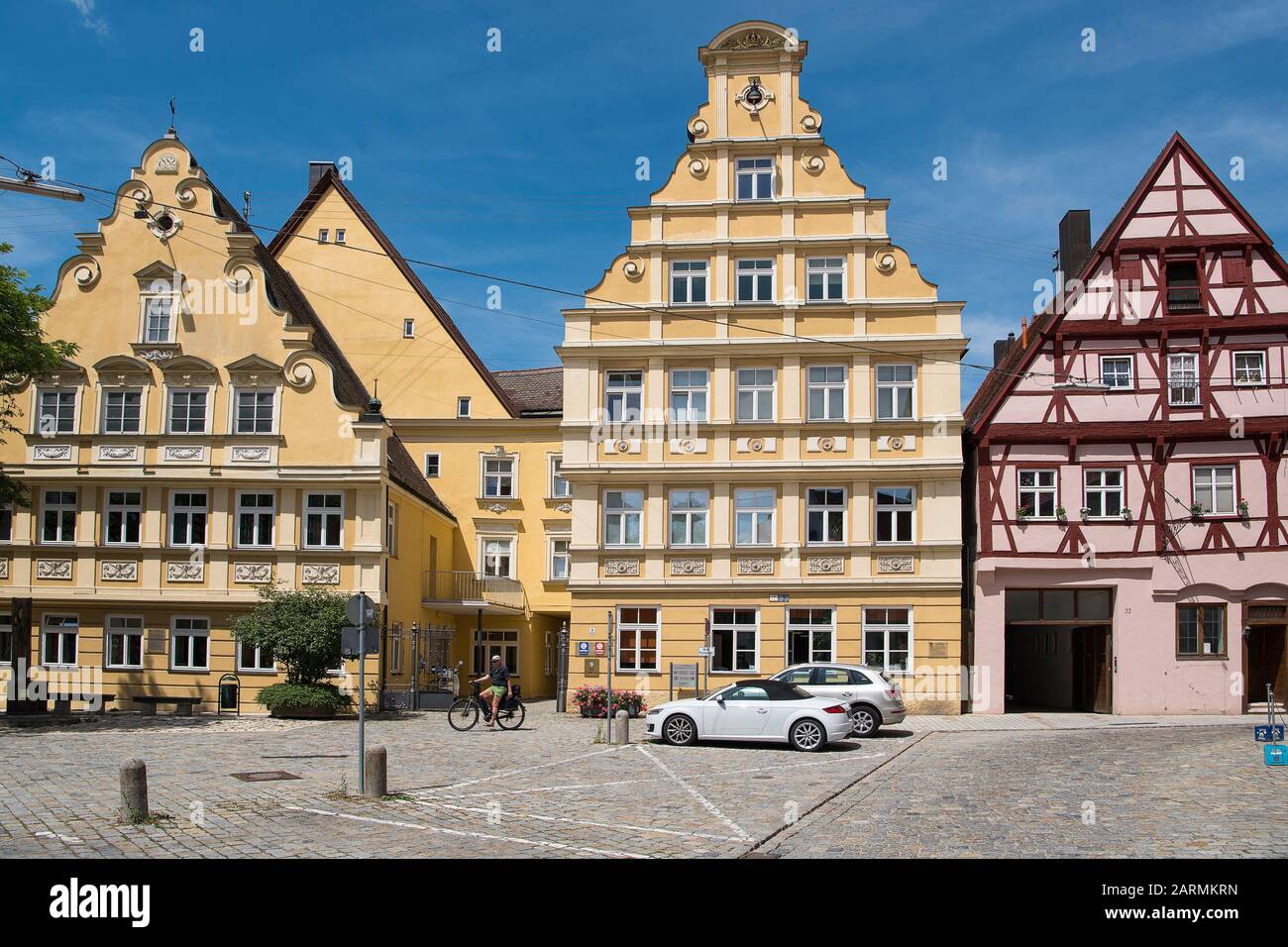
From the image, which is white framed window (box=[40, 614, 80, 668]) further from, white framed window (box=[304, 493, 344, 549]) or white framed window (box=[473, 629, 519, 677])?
white framed window (box=[473, 629, 519, 677])

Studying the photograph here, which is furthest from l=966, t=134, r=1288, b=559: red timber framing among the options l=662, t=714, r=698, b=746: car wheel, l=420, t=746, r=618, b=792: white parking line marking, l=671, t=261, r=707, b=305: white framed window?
l=420, t=746, r=618, b=792: white parking line marking

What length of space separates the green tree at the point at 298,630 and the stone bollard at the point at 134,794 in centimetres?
1779

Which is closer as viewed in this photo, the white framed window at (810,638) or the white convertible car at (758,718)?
the white convertible car at (758,718)

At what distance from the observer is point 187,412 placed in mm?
36500

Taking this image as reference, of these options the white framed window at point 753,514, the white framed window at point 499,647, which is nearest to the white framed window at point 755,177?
the white framed window at point 753,514

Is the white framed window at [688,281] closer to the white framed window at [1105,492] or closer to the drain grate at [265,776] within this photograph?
the white framed window at [1105,492]

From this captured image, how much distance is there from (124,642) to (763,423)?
18.9 meters

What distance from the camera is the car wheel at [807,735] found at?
24656mm

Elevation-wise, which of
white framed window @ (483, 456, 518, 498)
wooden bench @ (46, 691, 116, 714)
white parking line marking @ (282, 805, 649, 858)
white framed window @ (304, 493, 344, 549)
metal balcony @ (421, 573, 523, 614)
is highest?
white framed window @ (483, 456, 518, 498)

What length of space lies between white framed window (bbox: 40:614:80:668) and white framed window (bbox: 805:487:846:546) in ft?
68.0

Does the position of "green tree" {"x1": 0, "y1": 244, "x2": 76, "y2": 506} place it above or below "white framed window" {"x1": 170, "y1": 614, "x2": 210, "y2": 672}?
above

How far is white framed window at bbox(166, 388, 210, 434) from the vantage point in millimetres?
36438

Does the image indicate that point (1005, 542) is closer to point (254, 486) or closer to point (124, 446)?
point (254, 486)
